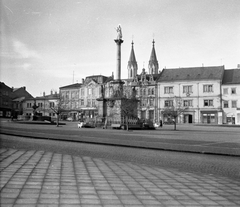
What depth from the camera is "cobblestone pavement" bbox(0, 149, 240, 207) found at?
4492 mm

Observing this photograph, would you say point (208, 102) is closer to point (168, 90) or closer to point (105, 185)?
point (168, 90)

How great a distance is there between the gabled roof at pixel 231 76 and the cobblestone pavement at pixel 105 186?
63693mm

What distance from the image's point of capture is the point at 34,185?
5.18 m

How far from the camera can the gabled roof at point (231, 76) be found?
65625mm

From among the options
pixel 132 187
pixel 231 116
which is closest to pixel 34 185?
pixel 132 187

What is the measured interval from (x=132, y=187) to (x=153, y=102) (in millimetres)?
69748

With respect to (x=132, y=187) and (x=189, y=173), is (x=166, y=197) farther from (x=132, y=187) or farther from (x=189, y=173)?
(x=189, y=173)

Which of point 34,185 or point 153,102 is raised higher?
point 153,102

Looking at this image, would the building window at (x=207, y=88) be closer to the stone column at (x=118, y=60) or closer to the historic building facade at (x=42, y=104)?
the stone column at (x=118, y=60)

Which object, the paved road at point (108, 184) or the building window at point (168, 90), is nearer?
the paved road at point (108, 184)

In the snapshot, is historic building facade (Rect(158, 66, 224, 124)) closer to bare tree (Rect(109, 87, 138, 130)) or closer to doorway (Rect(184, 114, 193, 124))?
doorway (Rect(184, 114, 193, 124))

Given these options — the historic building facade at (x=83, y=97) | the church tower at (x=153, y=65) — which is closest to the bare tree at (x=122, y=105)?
the historic building facade at (x=83, y=97)

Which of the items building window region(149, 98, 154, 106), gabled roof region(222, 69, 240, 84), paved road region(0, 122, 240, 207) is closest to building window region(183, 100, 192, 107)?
building window region(149, 98, 154, 106)

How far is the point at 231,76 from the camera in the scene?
67.4 meters
